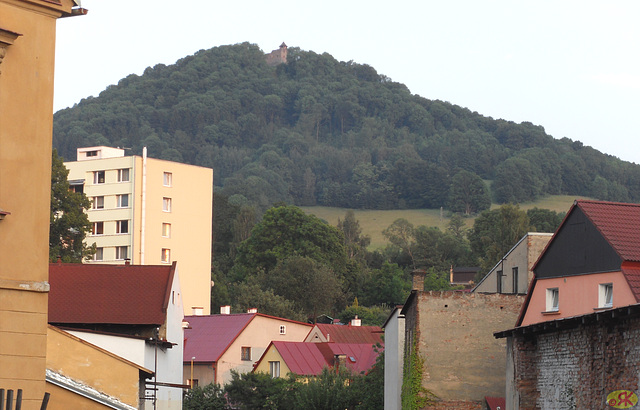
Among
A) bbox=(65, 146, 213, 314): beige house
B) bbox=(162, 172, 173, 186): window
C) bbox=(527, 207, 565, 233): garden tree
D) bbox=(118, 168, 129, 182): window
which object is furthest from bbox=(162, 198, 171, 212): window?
bbox=(527, 207, 565, 233): garden tree

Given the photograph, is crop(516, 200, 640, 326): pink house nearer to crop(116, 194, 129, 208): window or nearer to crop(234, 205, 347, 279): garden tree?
crop(116, 194, 129, 208): window

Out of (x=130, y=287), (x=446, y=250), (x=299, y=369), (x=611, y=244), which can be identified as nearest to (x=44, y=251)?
(x=611, y=244)

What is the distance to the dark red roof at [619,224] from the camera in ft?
107

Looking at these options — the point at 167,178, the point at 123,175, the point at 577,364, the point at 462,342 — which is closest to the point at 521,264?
the point at 462,342

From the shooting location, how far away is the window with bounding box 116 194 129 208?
111625 mm

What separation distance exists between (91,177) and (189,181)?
10.2 metres

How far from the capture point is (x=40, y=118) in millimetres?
14062

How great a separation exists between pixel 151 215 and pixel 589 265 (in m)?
81.4

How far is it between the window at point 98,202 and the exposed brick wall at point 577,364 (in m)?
86.9

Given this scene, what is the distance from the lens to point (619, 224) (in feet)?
111

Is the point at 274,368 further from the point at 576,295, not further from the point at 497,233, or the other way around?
the point at 497,233

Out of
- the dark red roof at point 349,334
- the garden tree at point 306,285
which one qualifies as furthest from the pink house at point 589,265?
the garden tree at point 306,285

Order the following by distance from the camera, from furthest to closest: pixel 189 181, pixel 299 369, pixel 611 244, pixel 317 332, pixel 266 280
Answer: pixel 266 280 < pixel 189 181 < pixel 317 332 < pixel 299 369 < pixel 611 244

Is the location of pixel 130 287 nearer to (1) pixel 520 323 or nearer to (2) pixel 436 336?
(2) pixel 436 336
